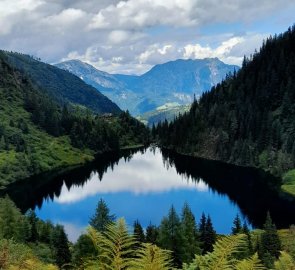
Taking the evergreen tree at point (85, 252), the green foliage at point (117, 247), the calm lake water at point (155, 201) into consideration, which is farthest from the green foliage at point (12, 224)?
the green foliage at point (117, 247)

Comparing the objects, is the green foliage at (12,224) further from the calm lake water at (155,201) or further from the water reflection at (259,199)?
the water reflection at (259,199)

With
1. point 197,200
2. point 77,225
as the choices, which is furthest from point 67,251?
A: point 197,200

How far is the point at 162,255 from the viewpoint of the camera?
9500 millimetres

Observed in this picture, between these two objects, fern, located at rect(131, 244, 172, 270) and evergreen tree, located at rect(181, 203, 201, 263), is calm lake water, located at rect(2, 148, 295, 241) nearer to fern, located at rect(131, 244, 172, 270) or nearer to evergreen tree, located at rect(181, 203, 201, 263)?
evergreen tree, located at rect(181, 203, 201, 263)

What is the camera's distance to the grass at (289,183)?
175 metres

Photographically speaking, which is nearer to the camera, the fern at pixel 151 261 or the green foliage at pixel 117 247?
the fern at pixel 151 261

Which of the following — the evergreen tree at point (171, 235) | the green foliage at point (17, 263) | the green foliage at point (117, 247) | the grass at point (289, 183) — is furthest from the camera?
the grass at point (289, 183)

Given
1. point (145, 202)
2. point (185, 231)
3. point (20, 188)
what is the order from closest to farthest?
point (185, 231), point (145, 202), point (20, 188)

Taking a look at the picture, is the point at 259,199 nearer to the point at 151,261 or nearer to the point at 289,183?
the point at 289,183

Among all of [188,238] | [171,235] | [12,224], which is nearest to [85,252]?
[171,235]

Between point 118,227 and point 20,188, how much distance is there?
188 metres

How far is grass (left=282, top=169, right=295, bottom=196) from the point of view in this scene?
175m

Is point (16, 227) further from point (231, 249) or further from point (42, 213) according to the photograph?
point (231, 249)

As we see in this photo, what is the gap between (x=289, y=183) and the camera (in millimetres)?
185750
